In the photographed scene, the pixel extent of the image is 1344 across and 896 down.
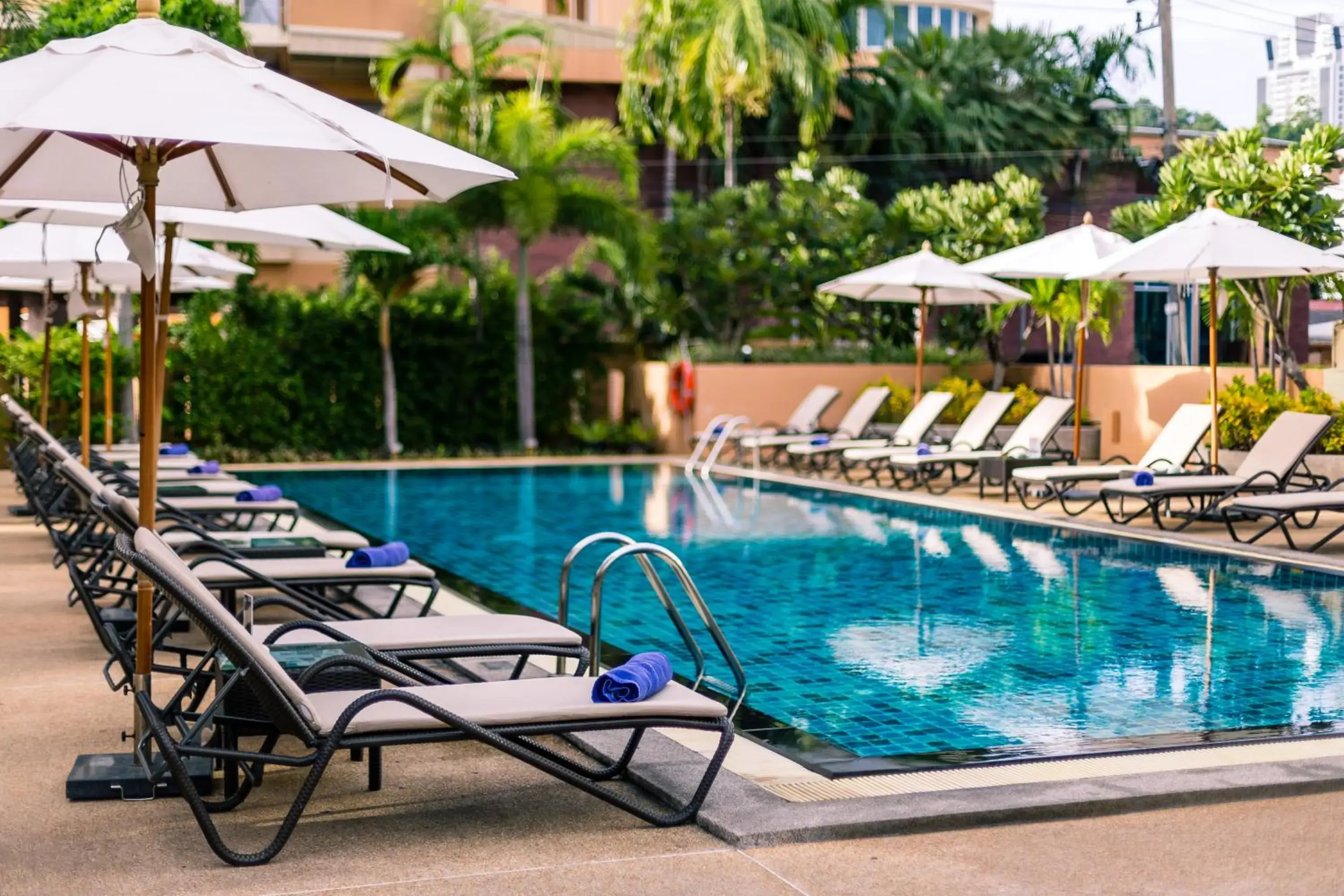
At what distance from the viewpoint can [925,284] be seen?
58.8 feet

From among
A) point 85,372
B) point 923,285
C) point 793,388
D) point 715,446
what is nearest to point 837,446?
point 923,285

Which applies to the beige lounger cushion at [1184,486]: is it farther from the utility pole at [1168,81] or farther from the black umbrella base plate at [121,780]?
the utility pole at [1168,81]

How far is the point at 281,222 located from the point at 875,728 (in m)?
4.57

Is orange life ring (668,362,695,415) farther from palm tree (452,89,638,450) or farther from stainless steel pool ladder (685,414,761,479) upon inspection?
palm tree (452,89,638,450)

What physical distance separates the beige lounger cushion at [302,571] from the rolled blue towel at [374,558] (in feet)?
0.07

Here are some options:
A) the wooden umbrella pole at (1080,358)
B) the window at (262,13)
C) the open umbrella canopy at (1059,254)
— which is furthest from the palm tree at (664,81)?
the wooden umbrella pole at (1080,358)

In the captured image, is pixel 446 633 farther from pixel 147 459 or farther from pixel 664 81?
pixel 664 81

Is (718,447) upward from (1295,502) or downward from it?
upward

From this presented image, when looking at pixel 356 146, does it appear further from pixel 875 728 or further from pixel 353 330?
pixel 353 330

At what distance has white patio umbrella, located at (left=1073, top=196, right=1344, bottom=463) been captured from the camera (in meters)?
12.9

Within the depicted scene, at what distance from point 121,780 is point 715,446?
15379 millimetres

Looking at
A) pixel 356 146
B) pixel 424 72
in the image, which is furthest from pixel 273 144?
pixel 424 72

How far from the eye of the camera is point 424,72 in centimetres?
3275

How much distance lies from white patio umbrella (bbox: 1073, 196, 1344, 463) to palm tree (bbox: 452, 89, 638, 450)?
966 cm
